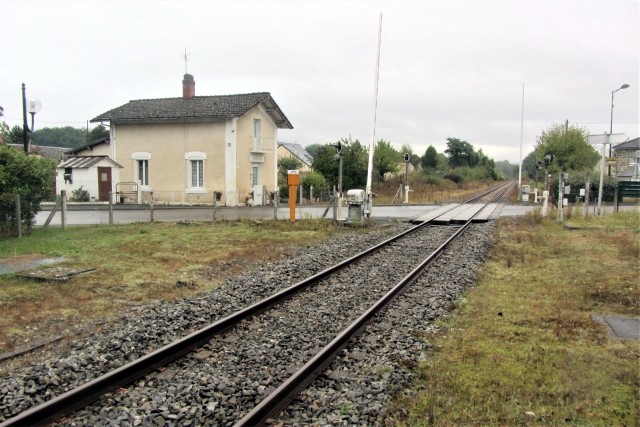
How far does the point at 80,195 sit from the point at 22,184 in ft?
58.2

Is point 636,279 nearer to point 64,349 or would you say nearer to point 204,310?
point 204,310

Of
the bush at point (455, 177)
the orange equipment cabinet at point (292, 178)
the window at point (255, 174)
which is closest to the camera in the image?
the orange equipment cabinet at point (292, 178)

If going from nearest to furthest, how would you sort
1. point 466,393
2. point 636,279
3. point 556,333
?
point 466,393 < point 556,333 < point 636,279

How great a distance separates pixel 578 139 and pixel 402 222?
1182 inches

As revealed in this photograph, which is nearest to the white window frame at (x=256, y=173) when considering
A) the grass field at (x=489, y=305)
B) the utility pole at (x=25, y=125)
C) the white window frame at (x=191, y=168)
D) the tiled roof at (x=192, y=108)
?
the white window frame at (x=191, y=168)

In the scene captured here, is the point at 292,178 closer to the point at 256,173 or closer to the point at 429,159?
the point at 256,173

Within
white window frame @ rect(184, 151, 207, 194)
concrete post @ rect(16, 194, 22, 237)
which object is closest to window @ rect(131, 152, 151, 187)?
white window frame @ rect(184, 151, 207, 194)

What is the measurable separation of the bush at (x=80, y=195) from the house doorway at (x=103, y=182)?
2.21 feet

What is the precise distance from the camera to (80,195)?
2980 centimetres

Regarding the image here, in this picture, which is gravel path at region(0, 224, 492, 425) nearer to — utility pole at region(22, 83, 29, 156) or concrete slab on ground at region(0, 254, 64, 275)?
concrete slab on ground at region(0, 254, 64, 275)

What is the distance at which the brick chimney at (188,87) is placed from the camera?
1407 inches

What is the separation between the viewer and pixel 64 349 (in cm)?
546

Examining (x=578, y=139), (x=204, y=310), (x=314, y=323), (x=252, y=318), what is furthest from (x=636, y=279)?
(x=578, y=139)

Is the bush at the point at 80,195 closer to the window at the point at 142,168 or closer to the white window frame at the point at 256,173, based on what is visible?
the window at the point at 142,168
